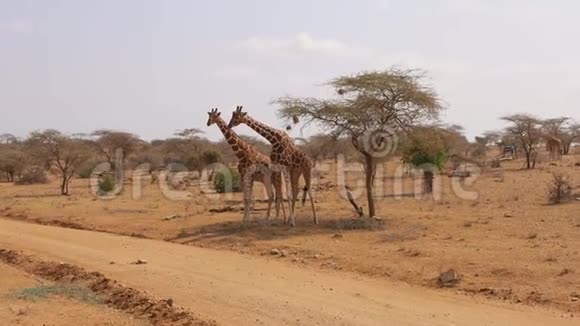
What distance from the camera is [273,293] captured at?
955 cm

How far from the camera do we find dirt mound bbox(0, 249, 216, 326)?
330 inches

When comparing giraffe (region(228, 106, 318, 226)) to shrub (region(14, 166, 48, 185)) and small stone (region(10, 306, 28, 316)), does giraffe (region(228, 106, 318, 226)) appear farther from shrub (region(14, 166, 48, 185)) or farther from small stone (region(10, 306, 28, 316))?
shrub (region(14, 166, 48, 185))

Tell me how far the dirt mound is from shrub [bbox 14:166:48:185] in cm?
3192

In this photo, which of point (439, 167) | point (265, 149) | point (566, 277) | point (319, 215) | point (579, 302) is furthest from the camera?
point (265, 149)

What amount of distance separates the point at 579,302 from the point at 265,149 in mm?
34662

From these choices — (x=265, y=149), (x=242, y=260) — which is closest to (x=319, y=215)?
(x=242, y=260)

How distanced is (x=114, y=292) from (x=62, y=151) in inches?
1036

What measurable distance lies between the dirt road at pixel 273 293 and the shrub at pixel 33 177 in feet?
103

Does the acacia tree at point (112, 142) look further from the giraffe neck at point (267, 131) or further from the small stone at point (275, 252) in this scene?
the small stone at point (275, 252)

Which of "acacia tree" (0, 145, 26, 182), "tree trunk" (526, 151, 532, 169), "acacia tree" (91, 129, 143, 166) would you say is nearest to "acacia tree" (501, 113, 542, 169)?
"tree trunk" (526, 151, 532, 169)

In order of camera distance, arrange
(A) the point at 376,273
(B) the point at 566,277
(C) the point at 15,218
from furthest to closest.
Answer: (C) the point at 15,218
(A) the point at 376,273
(B) the point at 566,277

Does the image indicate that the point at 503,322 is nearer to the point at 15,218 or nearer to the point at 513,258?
the point at 513,258

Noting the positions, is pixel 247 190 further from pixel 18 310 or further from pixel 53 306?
pixel 18 310

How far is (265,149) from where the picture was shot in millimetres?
42906
